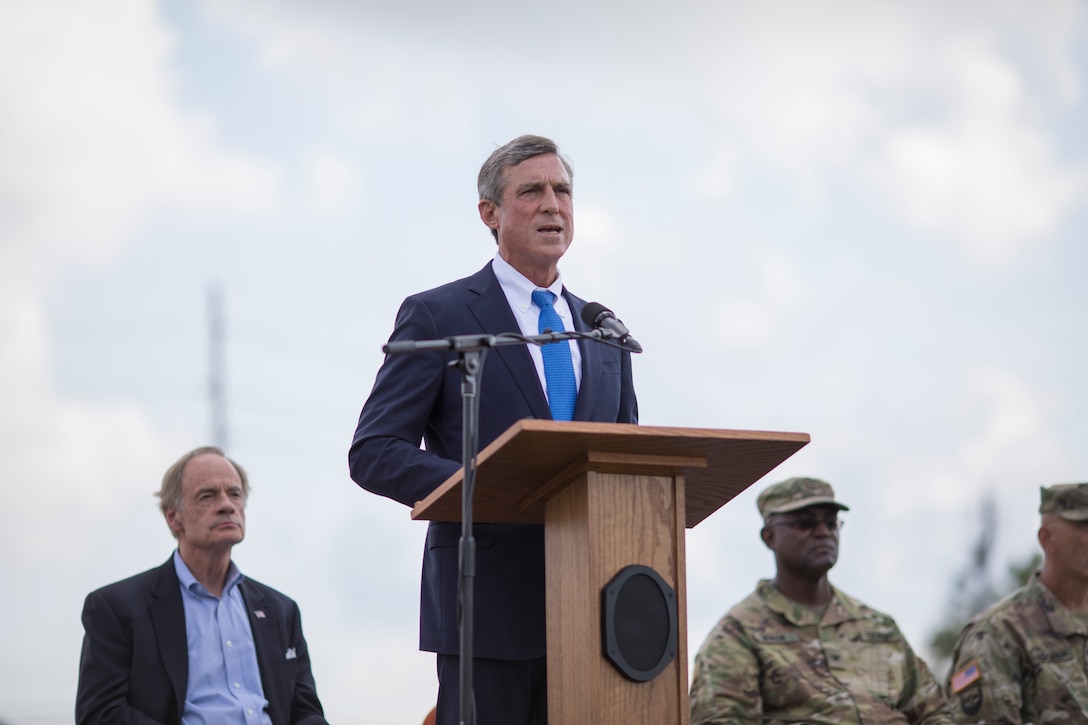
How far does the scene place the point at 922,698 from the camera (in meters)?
4.75

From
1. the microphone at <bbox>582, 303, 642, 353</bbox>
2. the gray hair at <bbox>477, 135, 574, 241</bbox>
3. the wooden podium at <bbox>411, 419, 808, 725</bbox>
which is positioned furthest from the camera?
the gray hair at <bbox>477, 135, 574, 241</bbox>

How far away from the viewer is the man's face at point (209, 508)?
4.79m

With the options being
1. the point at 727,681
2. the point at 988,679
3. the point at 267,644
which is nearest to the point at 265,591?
the point at 267,644

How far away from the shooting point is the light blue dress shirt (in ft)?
14.3

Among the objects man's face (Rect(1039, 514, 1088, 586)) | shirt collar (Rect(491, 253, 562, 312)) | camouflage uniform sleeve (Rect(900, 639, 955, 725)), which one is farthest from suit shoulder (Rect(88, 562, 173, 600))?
man's face (Rect(1039, 514, 1088, 586))

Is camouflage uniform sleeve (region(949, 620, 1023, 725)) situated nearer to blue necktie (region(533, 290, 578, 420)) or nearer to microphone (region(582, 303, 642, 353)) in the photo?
blue necktie (region(533, 290, 578, 420))

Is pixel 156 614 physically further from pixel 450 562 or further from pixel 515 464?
pixel 515 464

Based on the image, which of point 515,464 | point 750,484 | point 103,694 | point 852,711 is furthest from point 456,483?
point 852,711

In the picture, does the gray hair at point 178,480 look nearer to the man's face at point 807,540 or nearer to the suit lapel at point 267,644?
the suit lapel at point 267,644

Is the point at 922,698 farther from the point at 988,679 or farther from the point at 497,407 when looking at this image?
the point at 497,407

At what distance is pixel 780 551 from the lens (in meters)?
5.07

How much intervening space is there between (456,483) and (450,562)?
1.72 ft

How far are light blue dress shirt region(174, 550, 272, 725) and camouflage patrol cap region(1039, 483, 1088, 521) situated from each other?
318 cm

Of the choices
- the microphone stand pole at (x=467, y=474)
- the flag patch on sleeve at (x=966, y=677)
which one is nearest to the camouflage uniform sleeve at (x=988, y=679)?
the flag patch on sleeve at (x=966, y=677)
